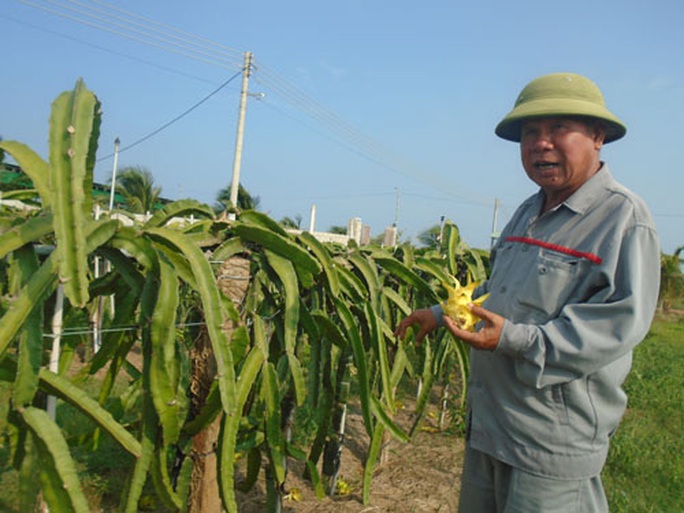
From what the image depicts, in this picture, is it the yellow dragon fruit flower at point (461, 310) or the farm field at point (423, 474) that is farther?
the farm field at point (423, 474)

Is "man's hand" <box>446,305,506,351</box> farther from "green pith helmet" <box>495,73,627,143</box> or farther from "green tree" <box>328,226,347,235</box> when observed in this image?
"green tree" <box>328,226,347,235</box>

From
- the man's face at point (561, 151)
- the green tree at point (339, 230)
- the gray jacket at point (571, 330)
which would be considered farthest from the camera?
the green tree at point (339, 230)

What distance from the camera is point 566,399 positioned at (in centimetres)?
130

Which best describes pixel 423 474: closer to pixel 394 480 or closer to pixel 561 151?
pixel 394 480

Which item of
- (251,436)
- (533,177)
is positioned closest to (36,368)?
(251,436)

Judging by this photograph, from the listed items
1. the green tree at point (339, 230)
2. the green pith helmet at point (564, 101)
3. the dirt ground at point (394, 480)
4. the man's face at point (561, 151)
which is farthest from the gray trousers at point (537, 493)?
the green tree at point (339, 230)

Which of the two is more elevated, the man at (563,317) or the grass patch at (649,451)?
the man at (563,317)

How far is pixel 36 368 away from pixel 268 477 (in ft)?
3.40

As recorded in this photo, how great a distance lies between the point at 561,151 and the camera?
1.35 meters

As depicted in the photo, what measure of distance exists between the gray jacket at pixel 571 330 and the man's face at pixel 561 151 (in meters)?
0.04

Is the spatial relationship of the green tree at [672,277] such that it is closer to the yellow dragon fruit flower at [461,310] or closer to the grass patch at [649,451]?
the grass patch at [649,451]

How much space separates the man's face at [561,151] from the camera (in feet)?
4.42

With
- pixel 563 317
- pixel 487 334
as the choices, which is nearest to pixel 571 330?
pixel 563 317

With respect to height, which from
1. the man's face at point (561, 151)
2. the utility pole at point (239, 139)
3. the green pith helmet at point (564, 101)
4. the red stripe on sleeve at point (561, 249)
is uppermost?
the utility pole at point (239, 139)
